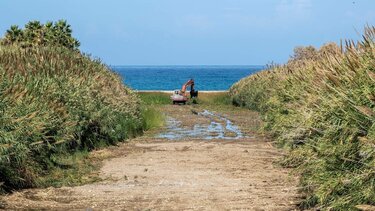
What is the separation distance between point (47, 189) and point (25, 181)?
0.51 metres

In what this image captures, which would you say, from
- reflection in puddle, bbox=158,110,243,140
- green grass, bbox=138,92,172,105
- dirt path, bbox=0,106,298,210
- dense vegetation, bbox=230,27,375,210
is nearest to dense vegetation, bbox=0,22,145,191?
dirt path, bbox=0,106,298,210

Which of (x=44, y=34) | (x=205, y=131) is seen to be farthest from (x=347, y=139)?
(x=44, y=34)

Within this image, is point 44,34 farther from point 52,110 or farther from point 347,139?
point 347,139

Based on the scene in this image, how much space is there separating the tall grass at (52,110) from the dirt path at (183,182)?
78cm

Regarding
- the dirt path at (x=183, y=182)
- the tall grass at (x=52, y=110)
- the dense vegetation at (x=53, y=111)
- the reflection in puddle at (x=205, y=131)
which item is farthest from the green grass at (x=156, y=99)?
the dirt path at (x=183, y=182)

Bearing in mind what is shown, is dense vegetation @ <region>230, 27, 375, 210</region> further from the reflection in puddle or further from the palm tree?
the palm tree

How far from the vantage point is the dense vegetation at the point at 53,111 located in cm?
1426

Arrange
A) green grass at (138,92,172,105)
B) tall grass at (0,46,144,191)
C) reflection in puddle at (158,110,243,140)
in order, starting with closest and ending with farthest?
tall grass at (0,46,144,191), reflection in puddle at (158,110,243,140), green grass at (138,92,172,105)

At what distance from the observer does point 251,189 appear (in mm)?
14125

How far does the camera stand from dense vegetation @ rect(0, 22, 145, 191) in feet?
46.8

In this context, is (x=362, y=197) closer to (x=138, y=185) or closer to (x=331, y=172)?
(x=331, y=172)

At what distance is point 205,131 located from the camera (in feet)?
99.7

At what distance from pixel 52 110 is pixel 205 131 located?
1312 centimetres

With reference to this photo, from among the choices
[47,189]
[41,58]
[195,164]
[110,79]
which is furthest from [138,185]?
[110,79]
